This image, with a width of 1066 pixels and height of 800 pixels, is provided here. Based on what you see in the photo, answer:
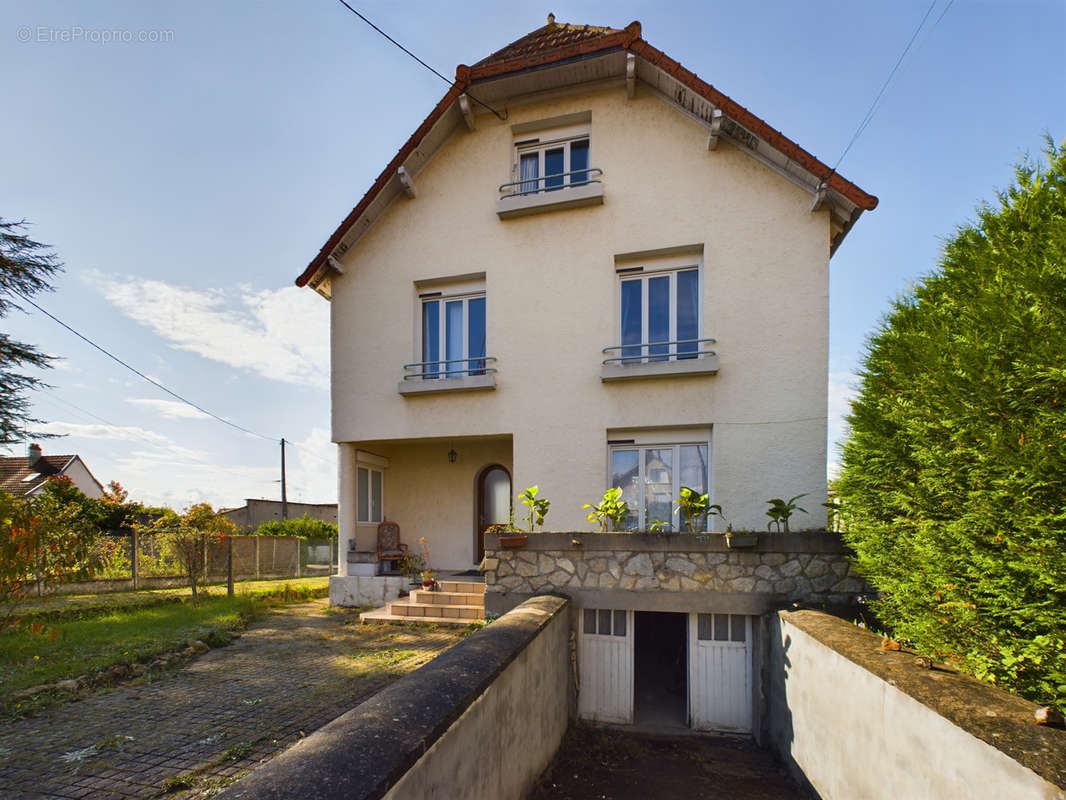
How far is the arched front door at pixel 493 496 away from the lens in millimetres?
11211

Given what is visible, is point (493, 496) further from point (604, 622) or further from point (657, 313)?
point (657, 313)

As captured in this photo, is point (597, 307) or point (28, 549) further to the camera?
point (597, 307)

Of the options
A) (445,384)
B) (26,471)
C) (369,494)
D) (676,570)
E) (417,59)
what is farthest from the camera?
(26,471)

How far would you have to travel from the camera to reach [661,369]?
8.80 m

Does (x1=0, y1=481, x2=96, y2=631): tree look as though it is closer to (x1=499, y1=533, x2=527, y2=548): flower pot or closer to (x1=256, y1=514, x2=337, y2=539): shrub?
(x1=499, y1=533, x2=527, y2=548): flower pot

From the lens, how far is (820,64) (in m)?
7.03

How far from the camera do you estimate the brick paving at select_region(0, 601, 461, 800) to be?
13.0ft

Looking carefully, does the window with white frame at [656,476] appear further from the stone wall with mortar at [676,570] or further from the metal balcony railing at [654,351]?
the stone wall with mortar at [676,570]

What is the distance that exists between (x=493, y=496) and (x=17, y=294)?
13.4 metres

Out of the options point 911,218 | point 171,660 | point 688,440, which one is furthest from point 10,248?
point 911,218

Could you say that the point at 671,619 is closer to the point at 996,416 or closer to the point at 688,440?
the point at 688,440

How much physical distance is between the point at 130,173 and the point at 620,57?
29.1 ft

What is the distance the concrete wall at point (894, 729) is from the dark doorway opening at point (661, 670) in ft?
5.62

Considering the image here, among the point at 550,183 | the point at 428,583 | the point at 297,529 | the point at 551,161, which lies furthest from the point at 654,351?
the point at 297,529
